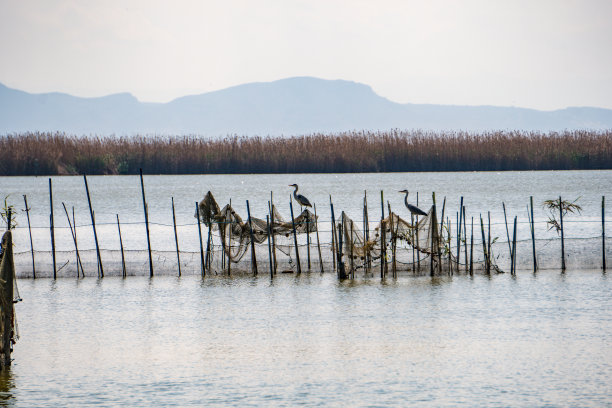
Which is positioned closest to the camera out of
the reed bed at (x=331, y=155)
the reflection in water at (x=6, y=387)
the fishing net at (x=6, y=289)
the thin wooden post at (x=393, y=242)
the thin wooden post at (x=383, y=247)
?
the reflection in water at (x=6, y=387)

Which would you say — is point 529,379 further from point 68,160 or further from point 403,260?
point 68,160

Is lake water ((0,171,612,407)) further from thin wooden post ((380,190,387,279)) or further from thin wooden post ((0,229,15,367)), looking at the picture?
thin wooden post ((0,229,15,367))

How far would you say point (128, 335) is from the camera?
1327 cm

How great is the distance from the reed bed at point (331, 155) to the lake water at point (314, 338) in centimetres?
3187

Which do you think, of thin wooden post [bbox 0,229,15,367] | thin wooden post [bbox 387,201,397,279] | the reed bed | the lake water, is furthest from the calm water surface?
the reed bed

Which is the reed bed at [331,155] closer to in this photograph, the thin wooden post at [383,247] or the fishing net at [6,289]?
the thin wooden post at [383,247]

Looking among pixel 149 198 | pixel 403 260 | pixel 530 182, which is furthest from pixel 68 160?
pixel 403 260

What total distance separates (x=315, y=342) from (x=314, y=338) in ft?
0.90

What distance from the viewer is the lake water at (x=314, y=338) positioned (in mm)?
10125

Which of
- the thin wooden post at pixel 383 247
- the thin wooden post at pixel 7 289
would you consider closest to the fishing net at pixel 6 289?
the thin wooden post at pixel 7 289

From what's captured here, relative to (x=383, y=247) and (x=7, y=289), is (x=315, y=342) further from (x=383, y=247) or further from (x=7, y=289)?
(x=383, y=247)

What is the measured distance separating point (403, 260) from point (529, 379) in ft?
29.1

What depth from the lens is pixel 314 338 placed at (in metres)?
12.9

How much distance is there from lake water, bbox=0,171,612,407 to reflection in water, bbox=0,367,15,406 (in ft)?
0.11
